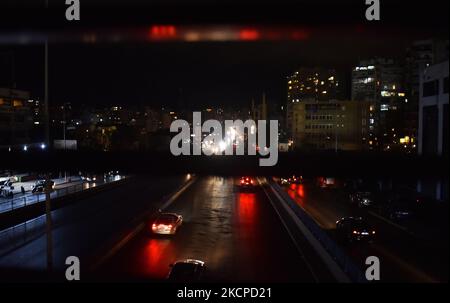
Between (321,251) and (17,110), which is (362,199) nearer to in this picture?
(321,251)

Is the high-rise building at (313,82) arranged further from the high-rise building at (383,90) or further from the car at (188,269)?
the car at (188,269)

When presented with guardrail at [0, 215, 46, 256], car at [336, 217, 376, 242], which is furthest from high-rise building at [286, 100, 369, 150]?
guardrail at [0, 215, 46, 256]

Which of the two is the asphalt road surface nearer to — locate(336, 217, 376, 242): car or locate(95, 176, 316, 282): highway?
locate(336, 217, 376, 242): car

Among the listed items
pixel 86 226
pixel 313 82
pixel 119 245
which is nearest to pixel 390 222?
pixel 119 245

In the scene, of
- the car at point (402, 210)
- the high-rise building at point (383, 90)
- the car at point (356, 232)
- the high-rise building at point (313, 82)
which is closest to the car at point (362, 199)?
the car at point (402, 210)

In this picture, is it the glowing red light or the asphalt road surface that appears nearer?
the glowing red light

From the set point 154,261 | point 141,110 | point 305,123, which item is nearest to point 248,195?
point 305,123

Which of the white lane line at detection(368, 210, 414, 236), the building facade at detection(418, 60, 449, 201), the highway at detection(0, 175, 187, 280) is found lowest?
the white lane line at detection(368, 210, 414, 236)
